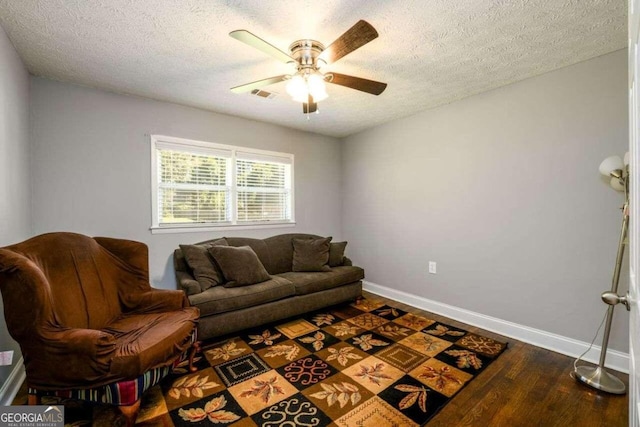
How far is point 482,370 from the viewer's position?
7.20 ft

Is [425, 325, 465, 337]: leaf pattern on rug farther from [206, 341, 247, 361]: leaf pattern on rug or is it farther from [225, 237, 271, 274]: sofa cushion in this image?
[225, 237, 271, 274]: sofa cushion

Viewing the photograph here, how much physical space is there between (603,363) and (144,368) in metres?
3.06

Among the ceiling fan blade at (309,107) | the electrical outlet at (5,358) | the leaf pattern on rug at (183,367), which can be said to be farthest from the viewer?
the ceiling fan blade at (309,107)

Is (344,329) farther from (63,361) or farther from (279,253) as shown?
(63,361)

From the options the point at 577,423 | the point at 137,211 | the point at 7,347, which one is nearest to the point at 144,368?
the point at 7,347

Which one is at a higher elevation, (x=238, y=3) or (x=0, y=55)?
(x=238, y=3)

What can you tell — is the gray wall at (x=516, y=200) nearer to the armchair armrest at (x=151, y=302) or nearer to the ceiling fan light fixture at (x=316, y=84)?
the ceiling fan light fixture at (x=316, y=84)

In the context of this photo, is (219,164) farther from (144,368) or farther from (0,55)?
(144,368)

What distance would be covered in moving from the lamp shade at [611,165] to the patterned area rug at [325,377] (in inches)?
64.4

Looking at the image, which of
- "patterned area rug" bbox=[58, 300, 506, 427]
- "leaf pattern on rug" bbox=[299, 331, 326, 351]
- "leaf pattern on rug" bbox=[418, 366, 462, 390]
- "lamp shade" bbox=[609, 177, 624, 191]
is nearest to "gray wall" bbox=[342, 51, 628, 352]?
"lamp shade" bbox=[609, 177, 624, 191]

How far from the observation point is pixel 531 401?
6.09 ft

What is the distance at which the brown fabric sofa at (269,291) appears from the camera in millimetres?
2588

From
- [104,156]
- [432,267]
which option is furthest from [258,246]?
[432,267]

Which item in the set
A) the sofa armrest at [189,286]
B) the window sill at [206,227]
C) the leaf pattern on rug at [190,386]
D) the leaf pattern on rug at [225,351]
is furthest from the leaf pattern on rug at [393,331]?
the window sill at [206,227]
